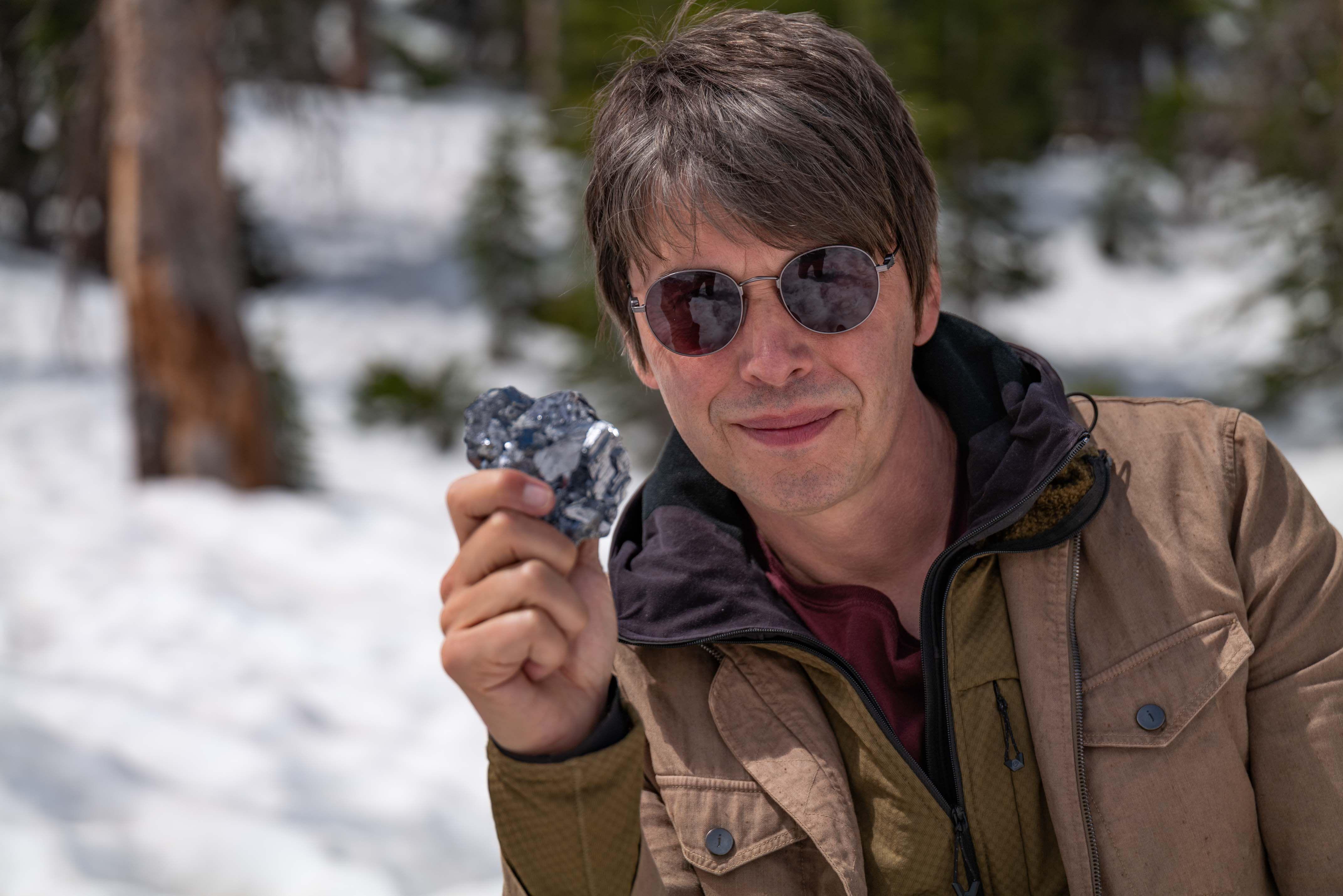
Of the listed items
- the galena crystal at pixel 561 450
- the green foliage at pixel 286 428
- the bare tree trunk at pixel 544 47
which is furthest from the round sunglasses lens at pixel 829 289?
the bare tree trunk at pixel 544 47

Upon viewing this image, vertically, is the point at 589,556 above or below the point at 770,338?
below

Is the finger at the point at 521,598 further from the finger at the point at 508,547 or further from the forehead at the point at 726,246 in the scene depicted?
the forehead at the point at 726,246

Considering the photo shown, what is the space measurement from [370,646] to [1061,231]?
43.4ft

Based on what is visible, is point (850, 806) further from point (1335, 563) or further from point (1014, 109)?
point (1014, 109)

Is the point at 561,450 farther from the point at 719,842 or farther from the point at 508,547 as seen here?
the point at 719,842

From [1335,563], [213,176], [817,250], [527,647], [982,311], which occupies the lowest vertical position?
[527,647]

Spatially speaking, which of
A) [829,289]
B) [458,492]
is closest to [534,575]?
[458,492]

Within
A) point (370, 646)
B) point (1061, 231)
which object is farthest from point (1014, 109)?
point (370, 646)

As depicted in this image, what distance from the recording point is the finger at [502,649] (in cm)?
138

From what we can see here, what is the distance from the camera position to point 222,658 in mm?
4730

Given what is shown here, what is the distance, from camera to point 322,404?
10.8 meters

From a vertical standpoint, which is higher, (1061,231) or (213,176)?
(1061,231)

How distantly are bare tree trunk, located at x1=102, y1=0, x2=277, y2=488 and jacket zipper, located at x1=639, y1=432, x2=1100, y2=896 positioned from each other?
5.63m

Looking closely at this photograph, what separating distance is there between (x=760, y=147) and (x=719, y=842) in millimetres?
1093
